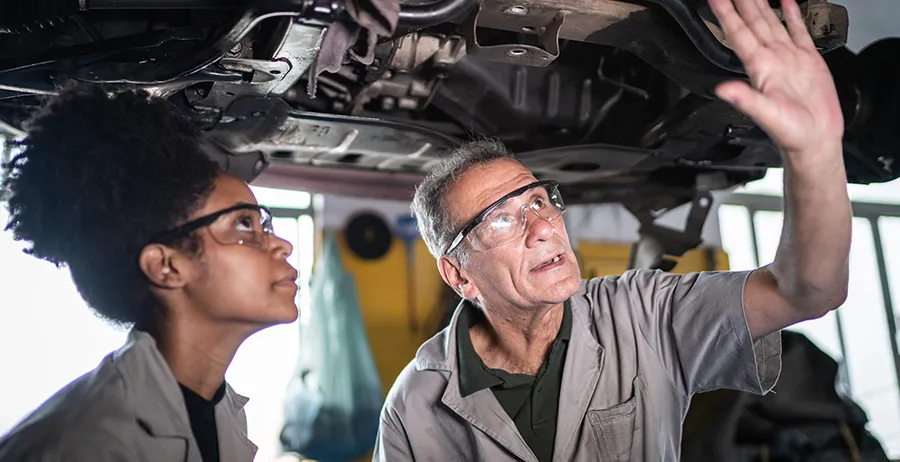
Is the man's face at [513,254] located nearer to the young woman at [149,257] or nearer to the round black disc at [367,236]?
the young woman at [149,257]

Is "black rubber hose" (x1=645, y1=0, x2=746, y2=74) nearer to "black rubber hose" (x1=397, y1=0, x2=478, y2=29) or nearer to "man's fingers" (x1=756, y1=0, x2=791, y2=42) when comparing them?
"man's fingers" (x1=756, y1=0, x2=791, y2=42)

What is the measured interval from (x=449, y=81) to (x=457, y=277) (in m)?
0.69

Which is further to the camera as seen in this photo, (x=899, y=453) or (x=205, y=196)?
(x=899, y=453)

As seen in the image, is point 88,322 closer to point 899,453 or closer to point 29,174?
point 29,174

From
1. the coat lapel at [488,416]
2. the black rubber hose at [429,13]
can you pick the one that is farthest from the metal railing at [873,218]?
the black rubber hose at [429,13]

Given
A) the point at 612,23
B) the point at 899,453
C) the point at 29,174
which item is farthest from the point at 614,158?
the point at 899,453

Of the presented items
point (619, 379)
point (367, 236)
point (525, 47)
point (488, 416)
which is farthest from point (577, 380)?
point (367, 236)

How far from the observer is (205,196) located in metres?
1.10

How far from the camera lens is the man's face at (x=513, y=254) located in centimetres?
162

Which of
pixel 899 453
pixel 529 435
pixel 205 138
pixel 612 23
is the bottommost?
pixel 899 453

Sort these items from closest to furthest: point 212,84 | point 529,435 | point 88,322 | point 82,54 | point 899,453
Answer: point 82,54, point 212,84, point 529,435, point 88,322, point 899,453

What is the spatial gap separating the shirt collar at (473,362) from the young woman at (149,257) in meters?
0.68

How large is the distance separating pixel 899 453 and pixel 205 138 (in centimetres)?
417

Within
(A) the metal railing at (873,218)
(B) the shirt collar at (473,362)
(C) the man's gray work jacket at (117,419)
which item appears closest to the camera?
(C) the man's gray work jacket at (117,419)
